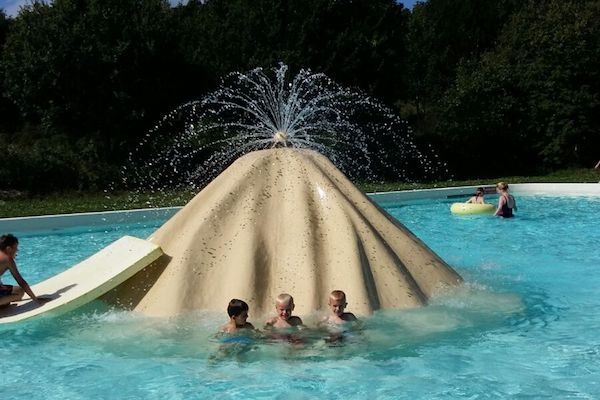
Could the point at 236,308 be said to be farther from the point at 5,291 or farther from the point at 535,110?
the point at 535,110

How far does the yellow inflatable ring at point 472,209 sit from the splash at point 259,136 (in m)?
5.13

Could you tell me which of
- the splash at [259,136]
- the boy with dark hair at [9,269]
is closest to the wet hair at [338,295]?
the boy with dark hair at [9,269]

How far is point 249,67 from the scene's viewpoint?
28484mm

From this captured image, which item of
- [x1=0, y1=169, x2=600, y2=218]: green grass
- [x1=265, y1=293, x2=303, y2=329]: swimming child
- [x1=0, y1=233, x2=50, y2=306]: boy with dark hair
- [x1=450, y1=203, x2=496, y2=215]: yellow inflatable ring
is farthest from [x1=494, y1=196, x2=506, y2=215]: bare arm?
[x1=0, y1=233, x2=50, y2=306]: boy with dark hair

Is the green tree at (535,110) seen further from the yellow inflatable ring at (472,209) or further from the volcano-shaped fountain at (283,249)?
the volcano-shaped fountain at (283,249)

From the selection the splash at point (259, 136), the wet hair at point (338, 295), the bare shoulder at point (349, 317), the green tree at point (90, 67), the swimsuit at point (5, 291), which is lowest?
the bare shoulder at point (349, 317)

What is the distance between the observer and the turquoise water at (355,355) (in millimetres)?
5801

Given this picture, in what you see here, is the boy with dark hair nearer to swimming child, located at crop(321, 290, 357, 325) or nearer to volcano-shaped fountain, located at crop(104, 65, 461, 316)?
volcano-shaped fountain, located at crop(104, 65, 461, 316)

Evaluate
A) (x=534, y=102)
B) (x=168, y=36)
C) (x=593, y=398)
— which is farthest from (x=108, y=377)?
(x=534, y=102)

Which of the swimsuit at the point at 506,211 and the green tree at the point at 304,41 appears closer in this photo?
the swimsuit at the point at 506,211

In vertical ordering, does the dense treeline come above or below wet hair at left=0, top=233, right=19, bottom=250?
above

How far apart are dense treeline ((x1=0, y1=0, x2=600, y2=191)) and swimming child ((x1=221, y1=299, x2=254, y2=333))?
17.7m

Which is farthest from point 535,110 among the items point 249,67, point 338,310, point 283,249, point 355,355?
point 355,355

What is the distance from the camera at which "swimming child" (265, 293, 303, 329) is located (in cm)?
655
